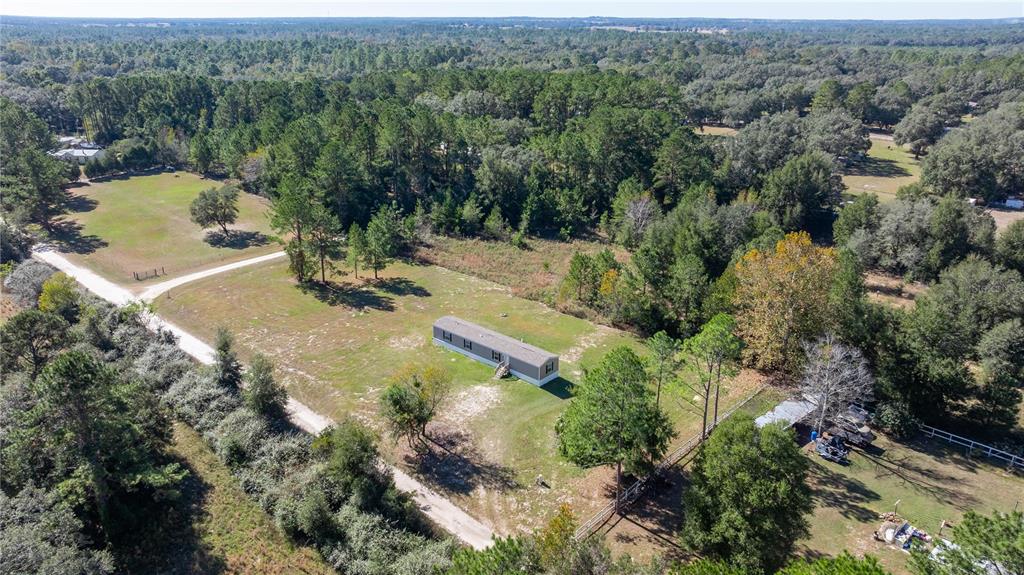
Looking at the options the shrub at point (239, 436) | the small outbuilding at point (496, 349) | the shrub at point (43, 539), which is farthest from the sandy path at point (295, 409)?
the shrub at point (43, 539)

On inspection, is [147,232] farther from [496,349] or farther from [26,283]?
[496,349]

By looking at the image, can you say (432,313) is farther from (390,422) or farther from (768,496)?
(768,496)

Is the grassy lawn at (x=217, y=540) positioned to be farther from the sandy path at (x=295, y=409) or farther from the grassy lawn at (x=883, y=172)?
the grassy lawn at (x=883, y=172)

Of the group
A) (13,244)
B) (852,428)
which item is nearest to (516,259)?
(852,428)

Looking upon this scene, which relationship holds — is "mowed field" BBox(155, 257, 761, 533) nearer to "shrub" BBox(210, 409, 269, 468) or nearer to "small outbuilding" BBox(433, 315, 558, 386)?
"small outbuilding" BBox(433, 315, 558, 386)

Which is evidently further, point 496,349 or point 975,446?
point 496,349

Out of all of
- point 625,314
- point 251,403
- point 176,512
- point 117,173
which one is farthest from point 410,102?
point 176,512
